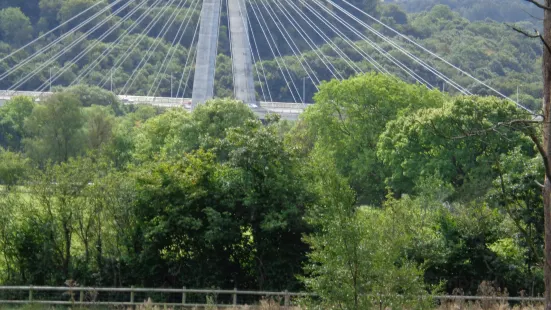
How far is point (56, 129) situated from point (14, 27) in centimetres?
4655

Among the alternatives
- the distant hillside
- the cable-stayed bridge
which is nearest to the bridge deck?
the cable-stayed bridge

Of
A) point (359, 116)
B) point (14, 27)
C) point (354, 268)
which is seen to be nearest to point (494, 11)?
point (14, 27)

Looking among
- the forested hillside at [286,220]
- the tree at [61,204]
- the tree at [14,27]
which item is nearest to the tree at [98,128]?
the forested hillside at [286,220]

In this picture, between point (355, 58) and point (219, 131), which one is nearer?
point (219, 131)

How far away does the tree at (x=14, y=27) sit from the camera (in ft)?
262

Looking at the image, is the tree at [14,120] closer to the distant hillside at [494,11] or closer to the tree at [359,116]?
the tree at [359,116]

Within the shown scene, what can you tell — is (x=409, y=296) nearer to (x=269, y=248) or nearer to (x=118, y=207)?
(x=269, y=248)

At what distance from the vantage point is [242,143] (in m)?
20.3

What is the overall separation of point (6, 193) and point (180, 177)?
4.21 metres

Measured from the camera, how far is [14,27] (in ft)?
263

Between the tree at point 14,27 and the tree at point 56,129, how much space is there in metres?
43.5

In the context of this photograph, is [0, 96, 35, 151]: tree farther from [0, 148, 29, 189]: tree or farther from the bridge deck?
[0, 148, 29, 189]: tree

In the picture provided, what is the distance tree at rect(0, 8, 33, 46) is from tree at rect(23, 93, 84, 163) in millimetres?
43463

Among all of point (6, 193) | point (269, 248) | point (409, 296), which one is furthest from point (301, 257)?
point (409, 296)
